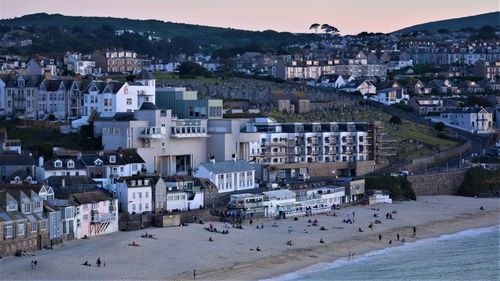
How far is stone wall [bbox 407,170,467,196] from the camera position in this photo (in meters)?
61.3

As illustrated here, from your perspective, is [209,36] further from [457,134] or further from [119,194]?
[119,194]

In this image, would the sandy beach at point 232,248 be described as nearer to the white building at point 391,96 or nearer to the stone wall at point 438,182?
the stone wall at point 438,182

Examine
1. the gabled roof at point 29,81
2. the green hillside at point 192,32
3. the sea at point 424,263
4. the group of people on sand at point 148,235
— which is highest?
the green hillside at point 192,32

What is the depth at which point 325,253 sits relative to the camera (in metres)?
43.3

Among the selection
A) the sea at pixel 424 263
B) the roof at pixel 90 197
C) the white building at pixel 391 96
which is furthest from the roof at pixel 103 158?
the white building at pixel 391 96

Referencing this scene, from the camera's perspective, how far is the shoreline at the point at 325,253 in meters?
38.2

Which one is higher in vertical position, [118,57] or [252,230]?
[118,57]

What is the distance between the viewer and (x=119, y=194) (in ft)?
153

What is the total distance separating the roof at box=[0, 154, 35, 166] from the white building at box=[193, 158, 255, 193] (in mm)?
7295

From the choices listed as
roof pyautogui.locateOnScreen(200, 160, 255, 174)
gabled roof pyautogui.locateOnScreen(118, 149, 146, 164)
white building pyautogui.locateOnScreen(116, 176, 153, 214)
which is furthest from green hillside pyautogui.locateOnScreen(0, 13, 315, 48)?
white building pyautogui.locateOnScreen(116, 176, 153, 214)

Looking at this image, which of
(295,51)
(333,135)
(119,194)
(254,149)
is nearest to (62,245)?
(119,194)

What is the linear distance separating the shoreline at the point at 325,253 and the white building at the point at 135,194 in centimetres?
706

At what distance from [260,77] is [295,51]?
3077 centimetres

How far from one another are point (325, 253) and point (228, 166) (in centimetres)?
1147
